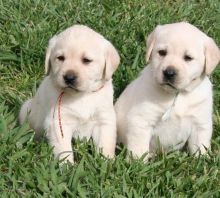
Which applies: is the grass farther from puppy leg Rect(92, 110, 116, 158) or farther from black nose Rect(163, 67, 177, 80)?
black nose Rect(163, 67, 177, 80)

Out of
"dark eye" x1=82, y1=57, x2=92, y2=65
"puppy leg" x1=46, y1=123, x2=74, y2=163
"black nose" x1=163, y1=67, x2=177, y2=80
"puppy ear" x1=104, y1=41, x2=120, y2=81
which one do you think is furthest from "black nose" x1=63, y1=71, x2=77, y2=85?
"black nose" x1=163, y1=67, x2=177, y2=80

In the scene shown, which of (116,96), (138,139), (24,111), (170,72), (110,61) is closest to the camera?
(170,72)

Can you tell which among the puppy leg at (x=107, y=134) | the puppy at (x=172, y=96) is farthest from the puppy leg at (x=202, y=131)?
the puppy leg at (x=107, y=134)

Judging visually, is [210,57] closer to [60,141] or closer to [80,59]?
[80,59]

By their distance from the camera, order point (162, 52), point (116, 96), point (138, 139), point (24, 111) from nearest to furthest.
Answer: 1. point (162, 52)
2. point (138, 139)
3. point (24, 111)
4. point (116, 96)

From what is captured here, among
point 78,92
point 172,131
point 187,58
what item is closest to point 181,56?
point 187,58

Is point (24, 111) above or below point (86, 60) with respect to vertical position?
below
